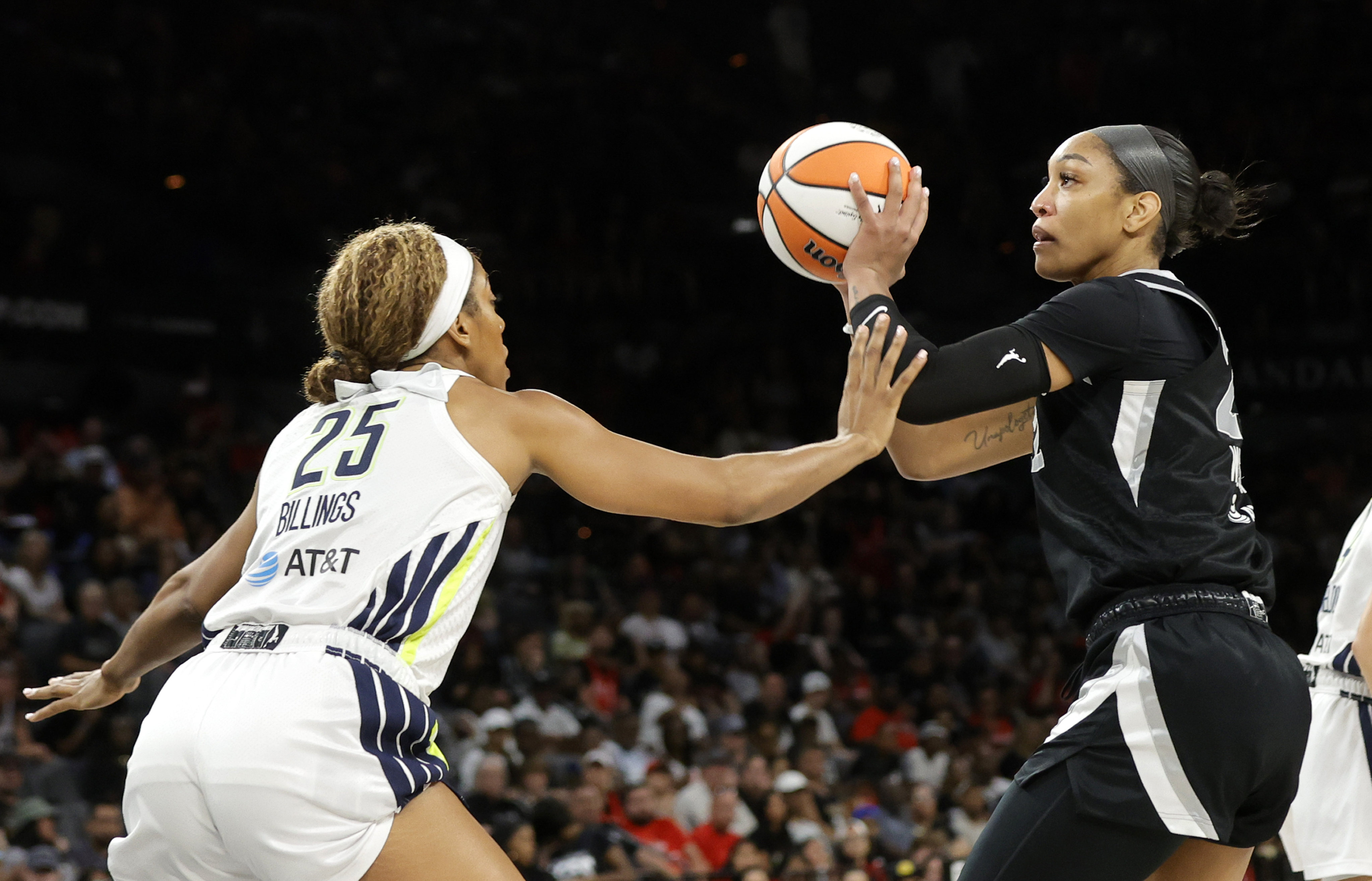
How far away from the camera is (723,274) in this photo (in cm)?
1491

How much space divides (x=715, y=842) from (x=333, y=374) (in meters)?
6.04

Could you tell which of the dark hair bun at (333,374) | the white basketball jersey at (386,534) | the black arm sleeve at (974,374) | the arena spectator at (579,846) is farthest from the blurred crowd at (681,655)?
the black arm sleeve at (974,374)

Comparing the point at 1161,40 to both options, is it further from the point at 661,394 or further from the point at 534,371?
the point at 534,371

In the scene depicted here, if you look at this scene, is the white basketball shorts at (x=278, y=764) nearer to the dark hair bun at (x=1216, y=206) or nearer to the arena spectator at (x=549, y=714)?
the dark hair bun at (x=1216, y=206)

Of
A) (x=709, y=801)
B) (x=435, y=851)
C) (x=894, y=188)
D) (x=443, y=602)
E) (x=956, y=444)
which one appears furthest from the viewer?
(x=709, y=801)

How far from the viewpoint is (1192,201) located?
3268mm

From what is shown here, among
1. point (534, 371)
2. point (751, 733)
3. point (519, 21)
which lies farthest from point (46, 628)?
point (519, 21)

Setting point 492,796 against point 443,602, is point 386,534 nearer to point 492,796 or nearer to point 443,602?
point 443,602

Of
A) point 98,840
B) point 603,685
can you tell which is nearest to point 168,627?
point 98,840

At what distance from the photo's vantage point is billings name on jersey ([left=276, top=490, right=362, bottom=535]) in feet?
8.66

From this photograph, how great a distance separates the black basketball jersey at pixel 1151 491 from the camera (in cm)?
286

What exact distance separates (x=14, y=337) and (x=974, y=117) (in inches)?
418

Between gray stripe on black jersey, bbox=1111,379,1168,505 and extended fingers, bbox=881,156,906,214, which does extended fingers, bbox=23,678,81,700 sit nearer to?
extended fingers, bbox=881,156,906,214

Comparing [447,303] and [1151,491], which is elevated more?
[447,303]
